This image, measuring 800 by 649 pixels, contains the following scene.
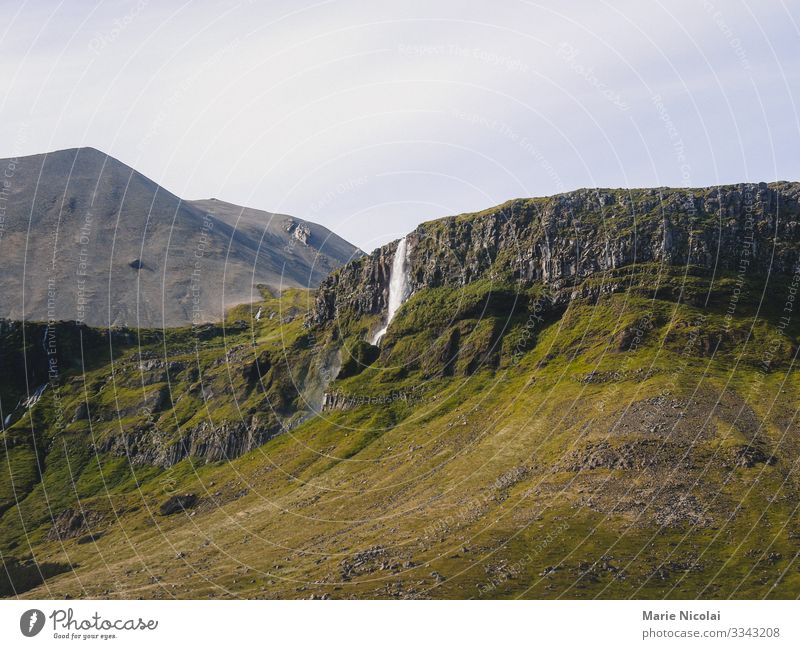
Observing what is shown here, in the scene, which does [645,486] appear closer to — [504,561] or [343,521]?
[504,561]

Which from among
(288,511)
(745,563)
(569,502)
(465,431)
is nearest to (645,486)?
(569,502)

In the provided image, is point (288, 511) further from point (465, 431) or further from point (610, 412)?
point (610, 412)

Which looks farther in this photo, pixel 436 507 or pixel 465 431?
pixel 465 431

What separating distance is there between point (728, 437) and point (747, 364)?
1826 inches

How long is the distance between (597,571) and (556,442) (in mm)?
50275

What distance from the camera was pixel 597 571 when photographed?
383 feet

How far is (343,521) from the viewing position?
16250 centimetres

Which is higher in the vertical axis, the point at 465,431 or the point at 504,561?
the point at 465,431

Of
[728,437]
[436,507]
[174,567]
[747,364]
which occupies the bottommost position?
[174,567]
